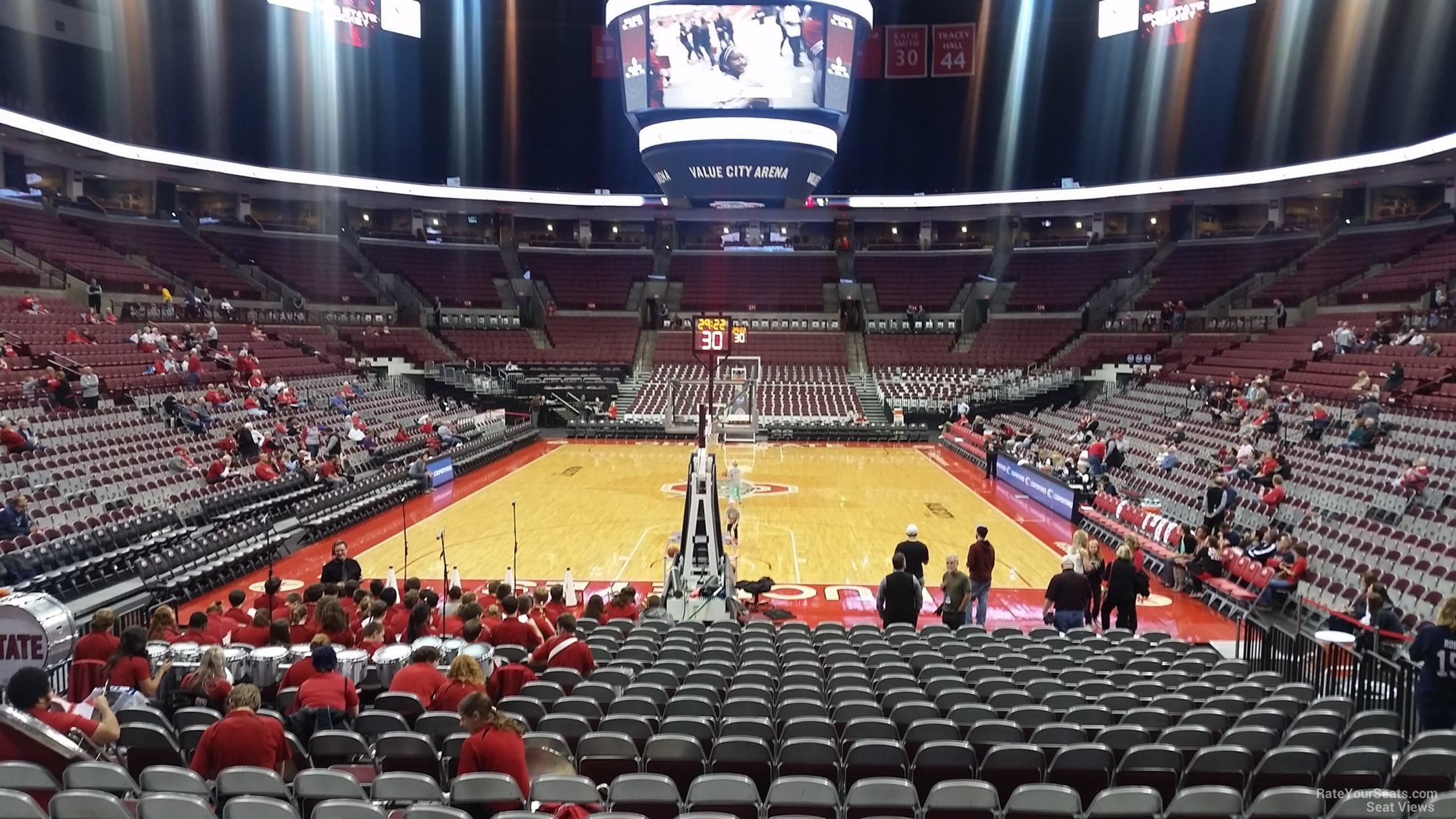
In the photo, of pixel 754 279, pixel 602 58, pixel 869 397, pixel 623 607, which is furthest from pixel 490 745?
pixel 754 279

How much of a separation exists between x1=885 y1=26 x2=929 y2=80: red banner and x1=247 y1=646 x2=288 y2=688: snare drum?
39146 mm

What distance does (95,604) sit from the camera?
10984mm

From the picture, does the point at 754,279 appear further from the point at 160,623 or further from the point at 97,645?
the point at 97,645

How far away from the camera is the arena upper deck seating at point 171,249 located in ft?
110

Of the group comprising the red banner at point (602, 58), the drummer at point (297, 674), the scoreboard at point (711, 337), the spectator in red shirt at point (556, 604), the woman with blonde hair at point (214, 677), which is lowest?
the spectator in red shirt at point (556, 604)

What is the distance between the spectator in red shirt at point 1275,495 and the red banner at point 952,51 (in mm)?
29696

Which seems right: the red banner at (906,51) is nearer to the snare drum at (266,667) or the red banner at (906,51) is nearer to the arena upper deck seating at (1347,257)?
the arena upper deck seating at (1347,257)

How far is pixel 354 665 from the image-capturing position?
22.1 ft

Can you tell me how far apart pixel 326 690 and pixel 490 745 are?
176 cm

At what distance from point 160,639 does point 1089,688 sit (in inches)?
301

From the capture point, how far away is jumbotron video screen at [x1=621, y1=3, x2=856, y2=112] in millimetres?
26094

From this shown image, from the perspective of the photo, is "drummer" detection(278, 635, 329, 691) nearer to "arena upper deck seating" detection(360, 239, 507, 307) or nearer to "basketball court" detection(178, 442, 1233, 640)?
"basketball court" detection(178, 442, 1233, 640)

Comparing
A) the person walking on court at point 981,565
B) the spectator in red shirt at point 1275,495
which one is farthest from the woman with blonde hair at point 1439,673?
the spectator in red shirt at point 1275,495

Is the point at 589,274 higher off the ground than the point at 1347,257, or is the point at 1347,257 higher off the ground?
the point at 1347,257
